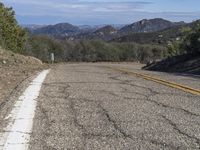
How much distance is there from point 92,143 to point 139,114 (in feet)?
5.96

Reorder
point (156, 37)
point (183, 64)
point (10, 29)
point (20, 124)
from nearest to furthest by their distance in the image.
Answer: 1. point (20, 124)
2. point (183, 64)
3. point (10, 29)
4. point (156, 37)

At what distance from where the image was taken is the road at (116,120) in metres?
5.41

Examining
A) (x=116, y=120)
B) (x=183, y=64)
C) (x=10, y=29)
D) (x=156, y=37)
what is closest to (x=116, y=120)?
(x=116, y=120)

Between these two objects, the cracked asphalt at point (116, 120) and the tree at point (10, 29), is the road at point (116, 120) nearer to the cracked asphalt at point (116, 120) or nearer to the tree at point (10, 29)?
the cracked asphalt at point (116, 120)

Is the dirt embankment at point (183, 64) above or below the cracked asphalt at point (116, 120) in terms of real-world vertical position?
Answer: below

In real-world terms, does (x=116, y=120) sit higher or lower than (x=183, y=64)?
higher

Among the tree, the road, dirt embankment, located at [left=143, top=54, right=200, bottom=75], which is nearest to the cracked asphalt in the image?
the road

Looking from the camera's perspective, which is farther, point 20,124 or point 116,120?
point 116,120

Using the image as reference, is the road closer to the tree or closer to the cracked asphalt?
the cracked asphalt

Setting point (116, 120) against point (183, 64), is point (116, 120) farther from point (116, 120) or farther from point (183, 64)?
point (183, 64)

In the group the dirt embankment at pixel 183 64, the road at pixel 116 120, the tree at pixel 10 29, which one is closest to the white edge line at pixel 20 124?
the road at pixel 116 120

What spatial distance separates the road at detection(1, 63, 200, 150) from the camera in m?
5.41

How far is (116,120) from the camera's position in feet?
21.7

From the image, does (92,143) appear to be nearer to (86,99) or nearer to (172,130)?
(172,130)
